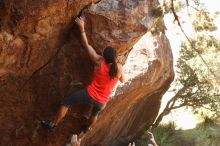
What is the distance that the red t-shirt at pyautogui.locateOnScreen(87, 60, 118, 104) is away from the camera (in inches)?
322

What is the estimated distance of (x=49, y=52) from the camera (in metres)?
8.76

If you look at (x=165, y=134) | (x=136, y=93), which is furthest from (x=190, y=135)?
(x=136, y=93)

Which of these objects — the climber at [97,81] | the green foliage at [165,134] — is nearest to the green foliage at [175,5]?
the climber at [97,81]

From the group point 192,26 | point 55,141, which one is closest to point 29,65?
point 55,141

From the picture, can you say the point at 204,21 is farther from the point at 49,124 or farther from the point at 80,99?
the point at 49,124

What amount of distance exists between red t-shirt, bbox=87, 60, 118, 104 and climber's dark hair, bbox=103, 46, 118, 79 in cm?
12

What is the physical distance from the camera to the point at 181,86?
1745cm

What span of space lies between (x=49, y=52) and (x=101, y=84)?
131 cm

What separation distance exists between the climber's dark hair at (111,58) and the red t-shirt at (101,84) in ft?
Result: 0.39

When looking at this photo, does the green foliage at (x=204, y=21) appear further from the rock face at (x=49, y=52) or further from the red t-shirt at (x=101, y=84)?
the red t-shirt at (x=101, y=84)

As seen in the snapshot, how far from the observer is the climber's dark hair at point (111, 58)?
7871 mm

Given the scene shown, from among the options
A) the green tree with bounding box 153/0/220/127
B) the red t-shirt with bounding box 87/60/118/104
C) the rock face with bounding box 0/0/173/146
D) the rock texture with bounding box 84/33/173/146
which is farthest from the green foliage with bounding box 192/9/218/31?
the green tree with bounding box 153/0/220/127

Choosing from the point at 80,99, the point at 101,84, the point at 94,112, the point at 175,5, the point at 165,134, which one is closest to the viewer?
the point at 175,5

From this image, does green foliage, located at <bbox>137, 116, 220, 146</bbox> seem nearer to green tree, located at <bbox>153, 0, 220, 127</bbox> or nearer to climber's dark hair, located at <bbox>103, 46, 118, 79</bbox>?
green tree, located at <bbox>153, 0, 220, 127</bbox>
